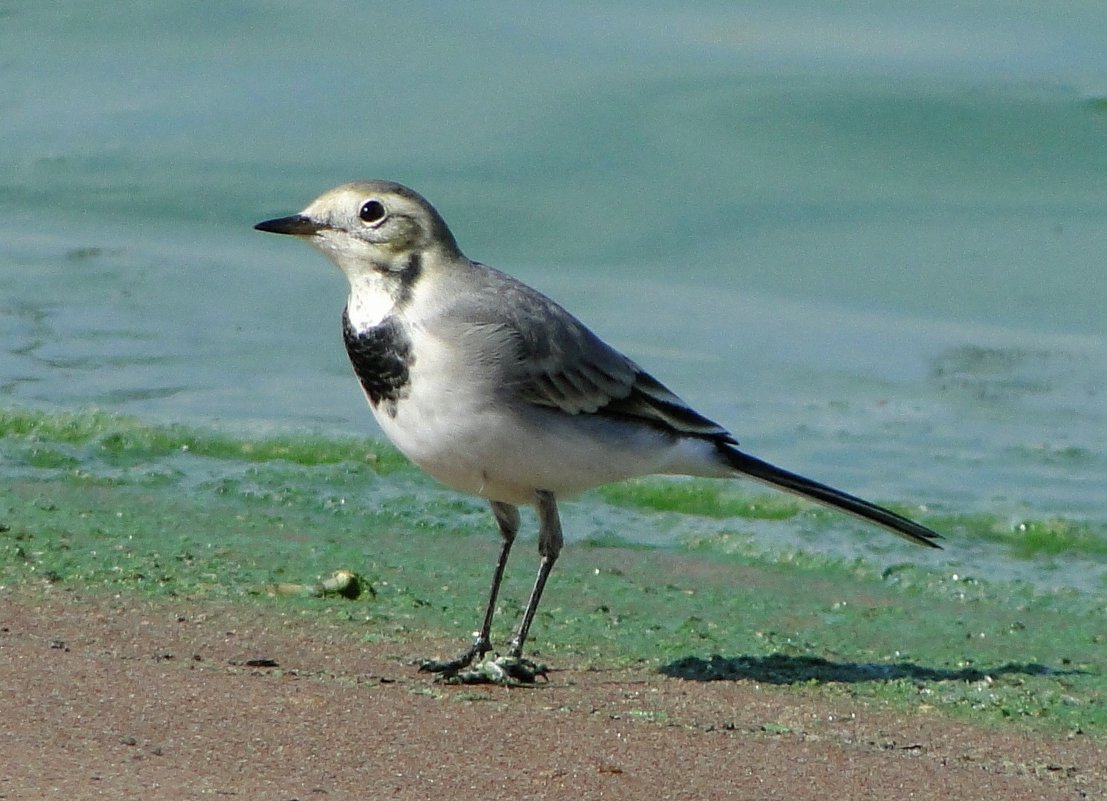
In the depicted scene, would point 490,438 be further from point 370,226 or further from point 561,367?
point 370,226

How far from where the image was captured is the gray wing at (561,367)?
6621 millimetres

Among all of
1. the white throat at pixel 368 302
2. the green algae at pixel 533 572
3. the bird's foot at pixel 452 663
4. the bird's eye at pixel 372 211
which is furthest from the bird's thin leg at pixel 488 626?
the bird's eye at pixel 372 211

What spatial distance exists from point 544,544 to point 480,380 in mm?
801

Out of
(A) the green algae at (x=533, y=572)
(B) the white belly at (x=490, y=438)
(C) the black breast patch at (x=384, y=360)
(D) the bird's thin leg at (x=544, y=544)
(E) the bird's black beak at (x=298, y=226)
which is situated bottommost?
(A) the green algae at (x=533, y=572)

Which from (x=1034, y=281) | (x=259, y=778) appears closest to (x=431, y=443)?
(x=259, y=778)

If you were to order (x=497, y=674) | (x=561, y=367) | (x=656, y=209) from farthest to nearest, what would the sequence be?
(x=656, y=209) → (x=561, y=367) → (x=497, y=674)

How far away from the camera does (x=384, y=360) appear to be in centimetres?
646

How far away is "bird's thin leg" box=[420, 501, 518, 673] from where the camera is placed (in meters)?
6.38

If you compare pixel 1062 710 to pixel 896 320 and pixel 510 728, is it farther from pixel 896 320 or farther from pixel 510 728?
pixel 896 320

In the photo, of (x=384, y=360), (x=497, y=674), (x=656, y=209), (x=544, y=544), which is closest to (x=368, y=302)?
(x=384, y=360)

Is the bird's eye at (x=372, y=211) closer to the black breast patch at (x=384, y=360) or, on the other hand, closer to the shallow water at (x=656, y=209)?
the black breast patch at (x=384, y=360)

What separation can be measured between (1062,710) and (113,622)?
128 inches

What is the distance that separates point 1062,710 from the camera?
6.46 meters

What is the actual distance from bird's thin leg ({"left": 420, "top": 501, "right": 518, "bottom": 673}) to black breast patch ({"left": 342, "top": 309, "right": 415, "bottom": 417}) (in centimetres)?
80
